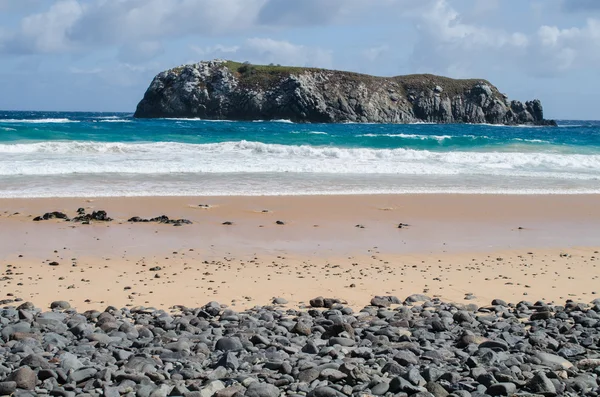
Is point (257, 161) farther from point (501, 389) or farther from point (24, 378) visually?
point (501, 389)

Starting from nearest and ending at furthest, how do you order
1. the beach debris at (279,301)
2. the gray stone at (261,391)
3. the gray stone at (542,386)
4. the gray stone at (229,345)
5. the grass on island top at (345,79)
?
the gray stone at (261,391)
the gray stone at (542,386)
the gray stone at (229,345)
the beach debris at (279,301)
the grass on island top at (345,79)

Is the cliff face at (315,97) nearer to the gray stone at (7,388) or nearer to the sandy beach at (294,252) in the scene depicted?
the sandy beach at (294,252)

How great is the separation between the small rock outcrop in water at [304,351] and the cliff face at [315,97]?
8000cm

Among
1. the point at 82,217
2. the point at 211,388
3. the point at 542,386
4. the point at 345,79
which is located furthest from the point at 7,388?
the point at 345,79

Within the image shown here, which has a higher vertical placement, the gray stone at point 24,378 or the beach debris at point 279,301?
the gray stone at point 24,378

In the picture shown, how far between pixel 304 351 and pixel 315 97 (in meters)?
83.1

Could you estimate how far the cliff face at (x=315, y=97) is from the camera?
87.8 m

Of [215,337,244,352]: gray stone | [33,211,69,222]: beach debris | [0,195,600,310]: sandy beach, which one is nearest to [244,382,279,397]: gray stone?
[215,337,244,352]: gray stone

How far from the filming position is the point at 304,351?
17.0 ft

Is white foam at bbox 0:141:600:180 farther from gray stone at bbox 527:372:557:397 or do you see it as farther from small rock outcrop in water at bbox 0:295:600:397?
gray stone at bbox 527:372:557:397

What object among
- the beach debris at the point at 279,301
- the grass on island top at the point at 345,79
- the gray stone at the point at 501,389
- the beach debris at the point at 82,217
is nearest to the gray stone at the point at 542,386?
the gray stone at the point at 501,389

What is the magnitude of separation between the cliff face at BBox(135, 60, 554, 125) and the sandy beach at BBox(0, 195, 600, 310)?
7277 centimetres

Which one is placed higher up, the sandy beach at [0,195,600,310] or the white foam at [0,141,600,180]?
the white foam at [0,141,600,180]

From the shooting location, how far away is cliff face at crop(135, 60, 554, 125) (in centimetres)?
8775
